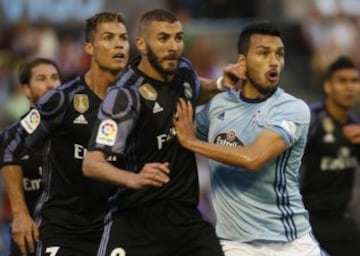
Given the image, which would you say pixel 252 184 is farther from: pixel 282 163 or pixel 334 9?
pixel 334 9

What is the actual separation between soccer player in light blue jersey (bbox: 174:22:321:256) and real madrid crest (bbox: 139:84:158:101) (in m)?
0.21

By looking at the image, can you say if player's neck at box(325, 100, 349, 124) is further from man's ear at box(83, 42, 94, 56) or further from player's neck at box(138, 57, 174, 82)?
player's neck at box(138, 57, 174, 82)

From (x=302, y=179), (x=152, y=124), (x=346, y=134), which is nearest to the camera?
(x=152, y=124)

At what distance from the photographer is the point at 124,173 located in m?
7.31

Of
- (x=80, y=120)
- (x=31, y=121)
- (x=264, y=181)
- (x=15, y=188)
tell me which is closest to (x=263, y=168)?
(x=264, y=181)

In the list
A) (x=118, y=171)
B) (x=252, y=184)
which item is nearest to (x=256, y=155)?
(x=252, y=184)

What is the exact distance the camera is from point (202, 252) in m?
7.79

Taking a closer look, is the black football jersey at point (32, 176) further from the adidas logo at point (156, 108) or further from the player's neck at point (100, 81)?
the adidas logo at point (156, 108)

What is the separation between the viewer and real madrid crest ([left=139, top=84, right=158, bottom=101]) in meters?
7.86

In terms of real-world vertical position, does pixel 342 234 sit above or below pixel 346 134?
below

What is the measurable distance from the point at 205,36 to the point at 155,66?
10.8 meters

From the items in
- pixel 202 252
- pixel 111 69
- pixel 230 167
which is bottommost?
pixel 202 252

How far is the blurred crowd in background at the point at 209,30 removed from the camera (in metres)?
16.8

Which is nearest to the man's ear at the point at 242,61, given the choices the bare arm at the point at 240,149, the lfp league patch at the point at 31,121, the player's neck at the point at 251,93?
the player's neck at the point at 251,93
